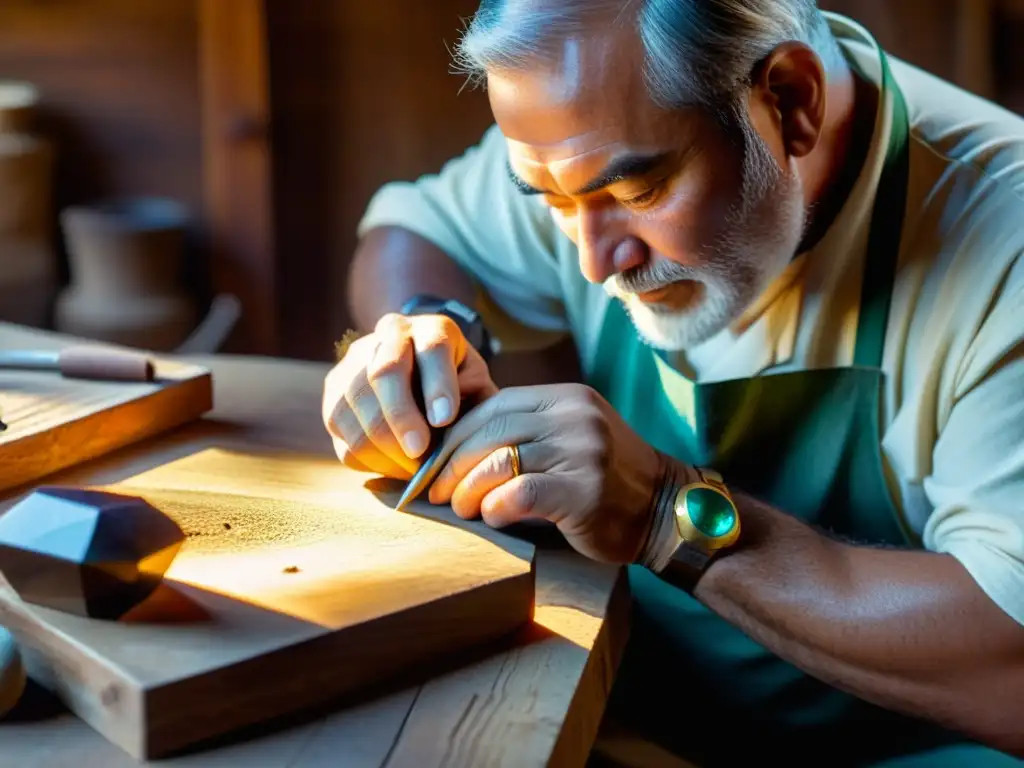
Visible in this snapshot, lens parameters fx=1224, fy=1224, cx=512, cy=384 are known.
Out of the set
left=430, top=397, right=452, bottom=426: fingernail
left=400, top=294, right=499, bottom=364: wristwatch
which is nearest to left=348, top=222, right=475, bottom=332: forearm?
left=400, top=294, right=499, bottom=364: wristwatch

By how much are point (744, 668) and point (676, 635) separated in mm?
93

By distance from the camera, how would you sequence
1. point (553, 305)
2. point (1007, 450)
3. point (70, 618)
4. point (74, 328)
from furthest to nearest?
point (74, 328), point (553, 305), point (1007, 450), point (70, 618)

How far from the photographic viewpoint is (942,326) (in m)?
1.39

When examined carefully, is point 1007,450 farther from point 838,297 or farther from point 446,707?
point 446,707

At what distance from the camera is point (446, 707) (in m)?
0.95

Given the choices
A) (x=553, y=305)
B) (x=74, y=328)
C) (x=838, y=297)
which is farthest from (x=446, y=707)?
(x=74, y=328)

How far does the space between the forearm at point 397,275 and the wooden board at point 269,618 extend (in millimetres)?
628

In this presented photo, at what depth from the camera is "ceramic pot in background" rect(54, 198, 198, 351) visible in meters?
2.54

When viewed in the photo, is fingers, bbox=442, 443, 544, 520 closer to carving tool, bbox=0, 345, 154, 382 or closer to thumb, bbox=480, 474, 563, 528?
thumb, bbox=480, 474, 563, 528

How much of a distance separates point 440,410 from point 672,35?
0.46 m

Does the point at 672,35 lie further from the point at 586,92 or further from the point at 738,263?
the point at 738,263

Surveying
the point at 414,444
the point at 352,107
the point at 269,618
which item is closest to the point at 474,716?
the point at 269,618

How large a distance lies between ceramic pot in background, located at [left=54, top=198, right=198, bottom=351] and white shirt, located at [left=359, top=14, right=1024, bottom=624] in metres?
1.21

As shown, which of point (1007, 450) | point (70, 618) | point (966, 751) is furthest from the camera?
point (966, 751)
